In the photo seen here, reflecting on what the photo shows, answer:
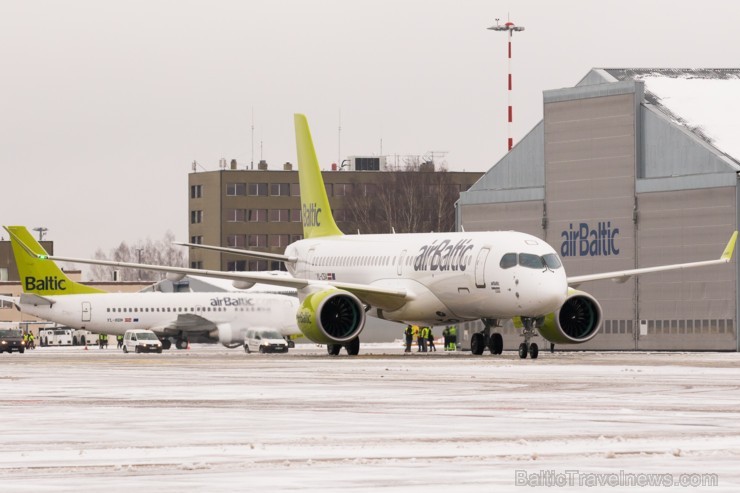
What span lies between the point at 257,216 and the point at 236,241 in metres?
4.00

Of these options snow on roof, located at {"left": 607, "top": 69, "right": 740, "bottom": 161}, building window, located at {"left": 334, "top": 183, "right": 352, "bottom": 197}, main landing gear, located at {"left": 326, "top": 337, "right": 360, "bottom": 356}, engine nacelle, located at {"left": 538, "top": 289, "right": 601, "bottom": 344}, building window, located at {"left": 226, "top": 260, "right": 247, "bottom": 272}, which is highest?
building window, located at {"left": 334, "top": 183, "right": 352, "bottom": 197}

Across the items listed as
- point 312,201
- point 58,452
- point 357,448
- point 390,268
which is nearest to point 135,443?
point 58,452

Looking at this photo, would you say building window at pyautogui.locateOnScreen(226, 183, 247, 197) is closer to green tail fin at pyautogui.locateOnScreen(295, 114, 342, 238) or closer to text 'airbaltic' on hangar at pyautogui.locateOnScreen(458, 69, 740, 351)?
text 'airbaltic' on hangar at pyautogui.locateOnScreen(458, 69, 740, 351)

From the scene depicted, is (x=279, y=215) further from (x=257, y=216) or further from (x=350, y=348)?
(x=350, y=348)

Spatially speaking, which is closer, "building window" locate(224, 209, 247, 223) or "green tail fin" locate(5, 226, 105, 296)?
"green tail fin" locate(5, 226, 105, 296)

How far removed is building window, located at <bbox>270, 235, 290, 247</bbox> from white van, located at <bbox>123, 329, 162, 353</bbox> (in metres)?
96.0

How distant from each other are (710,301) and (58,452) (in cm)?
5536

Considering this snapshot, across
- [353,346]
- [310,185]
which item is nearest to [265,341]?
[310,185]

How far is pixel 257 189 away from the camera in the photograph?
19088 centimetres

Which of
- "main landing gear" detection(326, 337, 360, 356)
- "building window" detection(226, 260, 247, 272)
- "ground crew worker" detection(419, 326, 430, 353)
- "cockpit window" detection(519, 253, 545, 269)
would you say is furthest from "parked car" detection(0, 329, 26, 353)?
"building window" detection(226, 260, 247, 272)

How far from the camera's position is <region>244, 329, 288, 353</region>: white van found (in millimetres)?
89062

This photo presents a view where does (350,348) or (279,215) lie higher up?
(279,215)

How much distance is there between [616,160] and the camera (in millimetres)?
74000

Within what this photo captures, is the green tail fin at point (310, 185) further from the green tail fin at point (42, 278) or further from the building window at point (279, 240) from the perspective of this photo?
the building window at point (279, 240)
